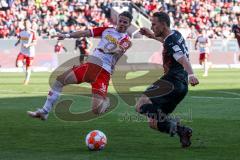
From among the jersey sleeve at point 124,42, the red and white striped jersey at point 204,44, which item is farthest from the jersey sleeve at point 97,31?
the red and white striped jersey at point 204,44

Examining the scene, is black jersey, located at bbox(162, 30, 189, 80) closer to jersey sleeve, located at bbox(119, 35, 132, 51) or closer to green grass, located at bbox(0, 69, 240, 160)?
green grass, located at bbox(0, 69, 240, 160)

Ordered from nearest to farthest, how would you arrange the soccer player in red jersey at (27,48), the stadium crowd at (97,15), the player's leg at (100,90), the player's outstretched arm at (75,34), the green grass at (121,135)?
the green grass at (121,135) → the player's outstretched arm at (75,34) → the player's leg at (100,90) → the soccer player in red jersey at (27,48) → the stadium crowd at (97,15)

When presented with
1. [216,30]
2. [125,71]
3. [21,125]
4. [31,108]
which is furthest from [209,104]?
[216,30]

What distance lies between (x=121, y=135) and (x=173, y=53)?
2595 mm

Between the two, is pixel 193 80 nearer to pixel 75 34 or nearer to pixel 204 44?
pixel 75 34

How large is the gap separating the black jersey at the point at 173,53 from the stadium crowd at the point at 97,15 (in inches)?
1228

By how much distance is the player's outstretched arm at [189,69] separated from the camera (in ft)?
35.7

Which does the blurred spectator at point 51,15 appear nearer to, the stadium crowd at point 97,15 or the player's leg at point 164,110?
the stadium crowd at point 97,15

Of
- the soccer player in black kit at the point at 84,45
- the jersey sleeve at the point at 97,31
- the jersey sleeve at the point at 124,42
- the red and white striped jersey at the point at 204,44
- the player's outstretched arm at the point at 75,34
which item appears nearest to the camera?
the player's outstretched arm at the point at 75,34

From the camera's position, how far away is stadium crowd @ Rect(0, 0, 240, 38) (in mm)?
46656

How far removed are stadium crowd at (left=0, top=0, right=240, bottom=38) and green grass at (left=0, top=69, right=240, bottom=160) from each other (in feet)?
78.8

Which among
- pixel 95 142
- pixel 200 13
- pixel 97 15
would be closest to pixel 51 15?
pixel 97 15

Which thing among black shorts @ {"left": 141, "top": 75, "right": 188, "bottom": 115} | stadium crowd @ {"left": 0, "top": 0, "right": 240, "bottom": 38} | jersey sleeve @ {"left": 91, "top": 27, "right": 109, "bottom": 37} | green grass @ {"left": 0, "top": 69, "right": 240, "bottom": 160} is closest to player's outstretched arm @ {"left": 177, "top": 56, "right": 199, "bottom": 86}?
black shorts @ {"left": 141, "top": 75, "right": 188, "bottom": 115}

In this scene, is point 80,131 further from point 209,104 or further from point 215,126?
point 209,104
